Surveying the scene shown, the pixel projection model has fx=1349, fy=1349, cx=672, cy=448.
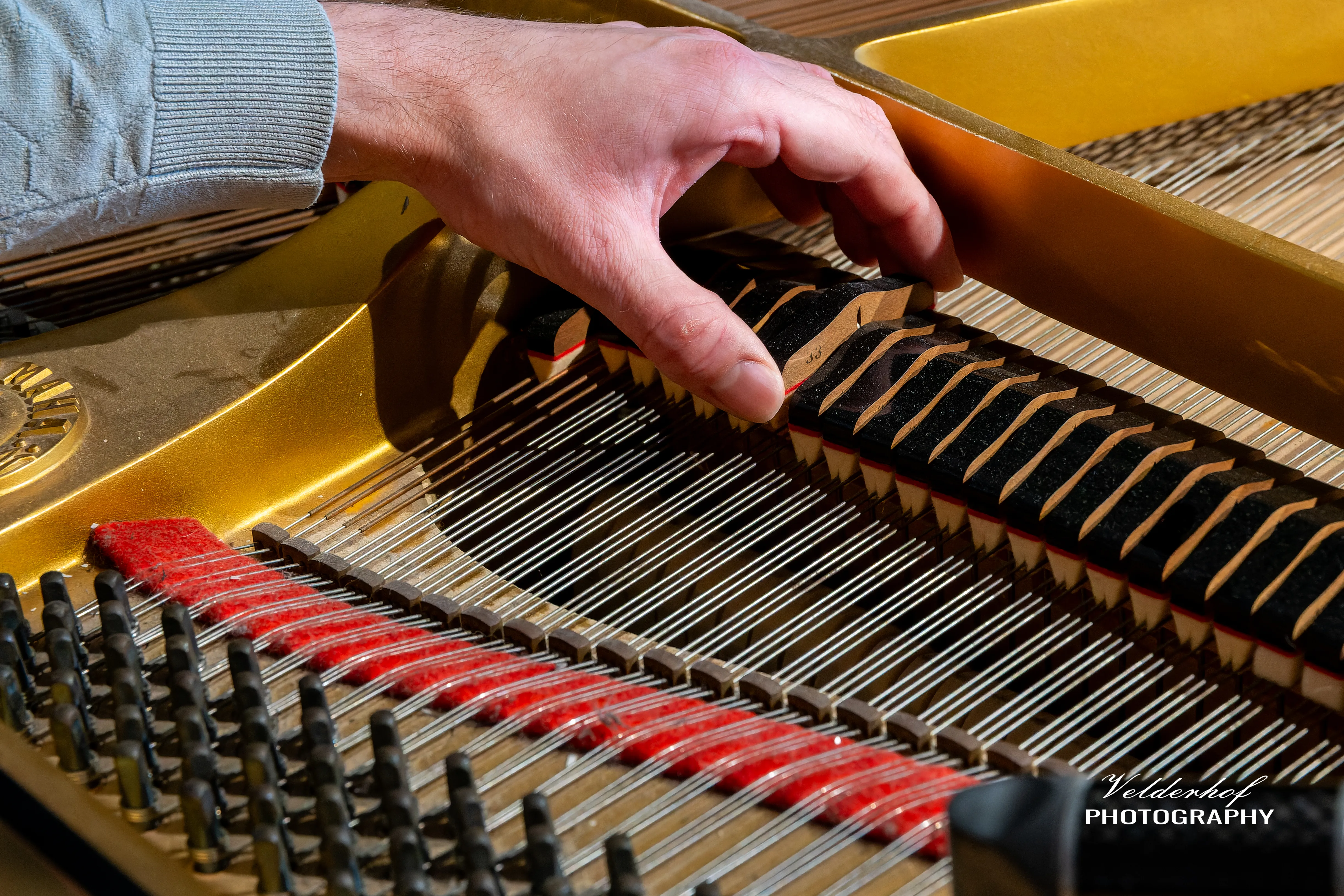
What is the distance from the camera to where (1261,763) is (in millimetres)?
1263

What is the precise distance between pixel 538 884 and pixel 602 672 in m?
0.36

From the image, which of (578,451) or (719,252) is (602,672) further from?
(719,252)

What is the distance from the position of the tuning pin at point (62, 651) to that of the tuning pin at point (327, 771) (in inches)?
11.4

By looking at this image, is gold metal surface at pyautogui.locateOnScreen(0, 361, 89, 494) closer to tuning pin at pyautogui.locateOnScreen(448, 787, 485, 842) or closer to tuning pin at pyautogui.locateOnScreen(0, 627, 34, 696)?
tuning pin at pyautogui.locateOnScreen(0, 627, 34, 696)

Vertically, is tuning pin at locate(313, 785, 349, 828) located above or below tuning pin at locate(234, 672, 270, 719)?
below

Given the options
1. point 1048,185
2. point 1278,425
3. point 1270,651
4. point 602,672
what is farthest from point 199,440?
point 1278,425

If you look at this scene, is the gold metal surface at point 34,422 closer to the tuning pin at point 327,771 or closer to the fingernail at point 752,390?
the tuning pin at point 327,771

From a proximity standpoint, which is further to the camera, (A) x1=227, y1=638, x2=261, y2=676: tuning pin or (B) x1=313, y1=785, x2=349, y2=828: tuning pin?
(A) x1=227, y1=638, x2=261, y2=676: tuning pin

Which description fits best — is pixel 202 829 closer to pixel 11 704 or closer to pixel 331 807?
pixel 331 807

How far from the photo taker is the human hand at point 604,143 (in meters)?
1.64

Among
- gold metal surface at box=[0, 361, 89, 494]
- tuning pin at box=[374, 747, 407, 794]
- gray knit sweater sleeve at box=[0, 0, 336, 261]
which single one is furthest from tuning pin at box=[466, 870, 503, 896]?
gray knit sweater sleeve at box=[0, 0, 336, 261]

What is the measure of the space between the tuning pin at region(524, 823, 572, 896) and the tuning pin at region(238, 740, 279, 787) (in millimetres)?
247

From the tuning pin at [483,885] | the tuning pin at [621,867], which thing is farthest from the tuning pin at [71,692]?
the tuning pin at [621,867]

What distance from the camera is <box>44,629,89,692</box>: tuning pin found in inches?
51.6
